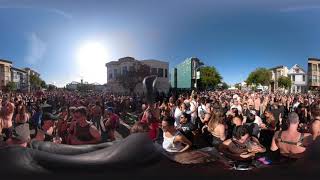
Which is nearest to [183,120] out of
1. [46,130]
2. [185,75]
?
[185,75]

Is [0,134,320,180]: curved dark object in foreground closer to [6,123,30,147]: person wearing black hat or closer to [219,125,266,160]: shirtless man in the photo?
[6,123,30,147]: person wearing black hat

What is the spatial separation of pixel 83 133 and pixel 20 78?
2.90ft

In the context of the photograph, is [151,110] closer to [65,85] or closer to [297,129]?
[65,85]

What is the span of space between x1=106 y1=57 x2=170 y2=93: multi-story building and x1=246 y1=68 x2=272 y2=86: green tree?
94 centimetres

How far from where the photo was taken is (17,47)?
4949 mm

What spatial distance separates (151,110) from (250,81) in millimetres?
1154

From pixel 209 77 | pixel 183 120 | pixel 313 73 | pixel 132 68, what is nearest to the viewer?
pixel 132 68

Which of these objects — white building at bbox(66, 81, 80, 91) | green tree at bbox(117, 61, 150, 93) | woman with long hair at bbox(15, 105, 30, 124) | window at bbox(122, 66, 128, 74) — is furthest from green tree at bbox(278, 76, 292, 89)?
woman with long hair at bbox(15, 105, 30, 124)

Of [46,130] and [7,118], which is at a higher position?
[7,118]

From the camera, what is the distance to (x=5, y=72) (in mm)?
4980

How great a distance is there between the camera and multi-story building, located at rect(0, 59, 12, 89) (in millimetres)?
4946

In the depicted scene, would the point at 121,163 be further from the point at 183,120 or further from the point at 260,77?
the point at 260,77

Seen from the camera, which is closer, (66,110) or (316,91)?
(66,110)

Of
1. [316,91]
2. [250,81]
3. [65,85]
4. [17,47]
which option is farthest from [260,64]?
[17,47]
